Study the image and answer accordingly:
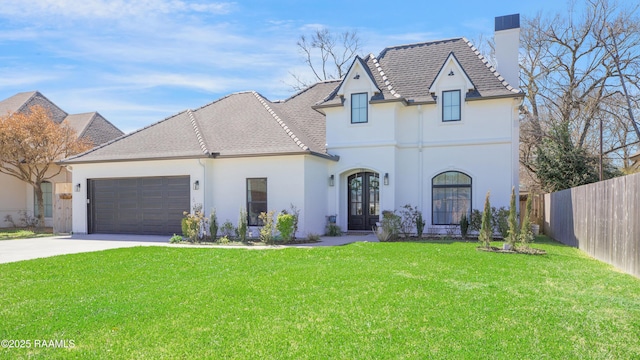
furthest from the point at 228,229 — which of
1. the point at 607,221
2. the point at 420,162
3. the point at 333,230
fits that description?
the point at 607,221

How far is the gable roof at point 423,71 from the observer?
55.8ft

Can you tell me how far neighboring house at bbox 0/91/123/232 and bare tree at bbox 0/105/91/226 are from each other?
96cm

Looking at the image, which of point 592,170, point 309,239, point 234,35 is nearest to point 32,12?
point 234,35

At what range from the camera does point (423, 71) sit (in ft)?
61.6

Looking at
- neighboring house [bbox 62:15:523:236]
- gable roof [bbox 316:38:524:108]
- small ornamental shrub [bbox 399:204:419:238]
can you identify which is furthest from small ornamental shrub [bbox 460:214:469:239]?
gable roof [bbox 316:38:524:108]

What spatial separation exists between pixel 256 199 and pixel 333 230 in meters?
3.15

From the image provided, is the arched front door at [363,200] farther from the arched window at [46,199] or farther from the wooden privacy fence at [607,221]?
the arched window at [46,199]

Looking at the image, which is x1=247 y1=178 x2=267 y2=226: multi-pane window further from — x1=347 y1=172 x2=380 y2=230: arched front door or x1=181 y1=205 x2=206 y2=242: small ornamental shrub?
x1=347 y1=172 x2=380 y2=230: arched front door

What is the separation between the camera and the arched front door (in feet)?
59.9

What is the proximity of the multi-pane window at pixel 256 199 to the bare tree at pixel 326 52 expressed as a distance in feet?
62.5

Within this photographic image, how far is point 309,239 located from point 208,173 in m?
4.72

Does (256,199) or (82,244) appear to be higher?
(256,199)

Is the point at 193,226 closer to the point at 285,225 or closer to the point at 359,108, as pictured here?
the point at 285,225

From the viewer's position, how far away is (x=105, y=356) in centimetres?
464
